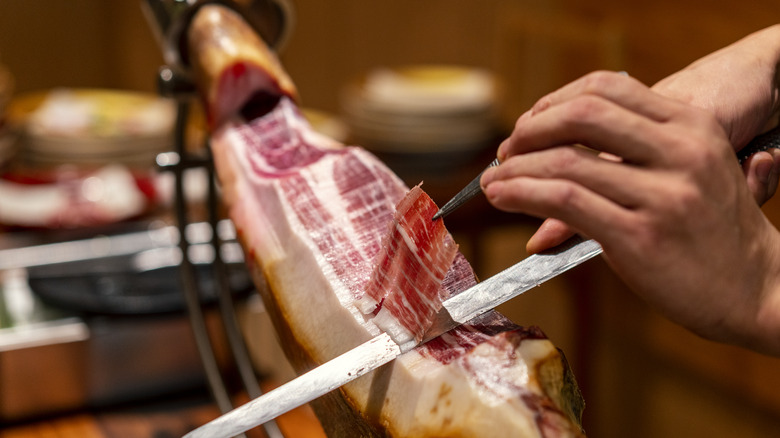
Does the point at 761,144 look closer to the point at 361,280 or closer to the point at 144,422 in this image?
the point at 361,280

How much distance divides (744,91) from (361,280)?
33 centimetres

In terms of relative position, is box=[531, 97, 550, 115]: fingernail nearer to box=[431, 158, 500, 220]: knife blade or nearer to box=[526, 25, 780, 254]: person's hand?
box=[431, 158, 500, 220]: knife blade

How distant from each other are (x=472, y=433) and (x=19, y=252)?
115 centimetres

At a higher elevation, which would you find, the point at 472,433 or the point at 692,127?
the point at 692,127

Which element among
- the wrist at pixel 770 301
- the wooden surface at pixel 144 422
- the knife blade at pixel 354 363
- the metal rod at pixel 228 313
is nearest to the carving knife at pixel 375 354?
the knife blade at pixel 354 363

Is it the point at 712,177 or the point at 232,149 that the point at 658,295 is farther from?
the point at 232,149

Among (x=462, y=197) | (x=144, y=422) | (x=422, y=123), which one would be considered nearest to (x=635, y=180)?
(x=462, y=197)

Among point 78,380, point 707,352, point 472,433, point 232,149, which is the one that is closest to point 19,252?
point 78,380

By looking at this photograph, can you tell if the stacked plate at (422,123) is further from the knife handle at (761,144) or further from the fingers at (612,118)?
the fingers at (612,118)

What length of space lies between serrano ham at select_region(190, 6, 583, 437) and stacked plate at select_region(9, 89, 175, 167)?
1.10 metres

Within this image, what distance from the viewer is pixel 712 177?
0.46 metres

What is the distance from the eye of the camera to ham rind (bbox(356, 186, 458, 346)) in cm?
51

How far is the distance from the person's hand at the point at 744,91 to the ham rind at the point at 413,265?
0.75 ft

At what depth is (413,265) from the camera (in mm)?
523
